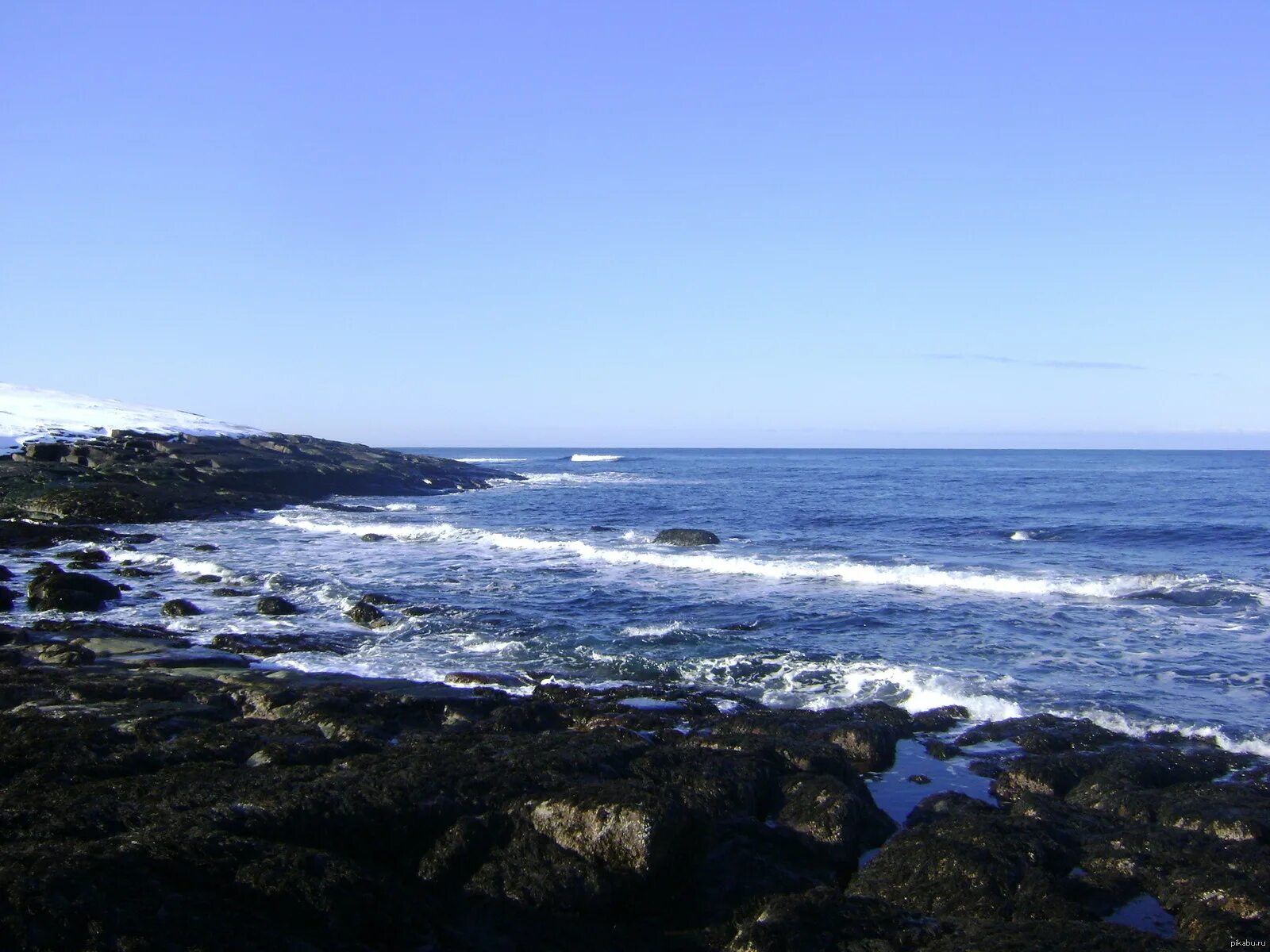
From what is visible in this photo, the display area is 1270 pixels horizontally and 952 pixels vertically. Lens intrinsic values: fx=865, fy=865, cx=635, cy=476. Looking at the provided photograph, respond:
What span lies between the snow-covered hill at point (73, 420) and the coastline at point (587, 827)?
53639 millimetres

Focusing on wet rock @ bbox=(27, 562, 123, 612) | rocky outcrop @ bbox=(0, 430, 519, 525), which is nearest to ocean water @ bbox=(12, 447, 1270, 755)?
wet rock @ bbox=(27, 562, 123, 612)

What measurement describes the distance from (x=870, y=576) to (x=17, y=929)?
23526mm

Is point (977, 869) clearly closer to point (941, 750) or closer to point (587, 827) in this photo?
point (587, 827)

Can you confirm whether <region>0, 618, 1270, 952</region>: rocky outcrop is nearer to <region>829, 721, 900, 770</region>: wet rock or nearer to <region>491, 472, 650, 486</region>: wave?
<region>829, 721, 900, 770</region>: wet rock

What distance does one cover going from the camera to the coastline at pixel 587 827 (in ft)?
20.4

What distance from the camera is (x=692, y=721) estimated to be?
12.4m

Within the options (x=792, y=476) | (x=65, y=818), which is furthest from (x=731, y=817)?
(x=792, y=476)

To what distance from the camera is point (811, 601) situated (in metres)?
22.4

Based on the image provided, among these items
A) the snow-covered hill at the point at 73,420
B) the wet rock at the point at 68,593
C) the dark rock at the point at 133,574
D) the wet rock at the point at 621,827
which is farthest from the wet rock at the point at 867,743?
the snow-covered hill at the point at 73,420

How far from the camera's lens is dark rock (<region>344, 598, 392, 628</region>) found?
19.1m

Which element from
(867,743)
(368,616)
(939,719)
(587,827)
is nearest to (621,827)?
(587,827)

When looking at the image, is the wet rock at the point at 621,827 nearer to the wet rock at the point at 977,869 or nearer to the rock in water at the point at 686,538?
the wet rock at the point at 977,869

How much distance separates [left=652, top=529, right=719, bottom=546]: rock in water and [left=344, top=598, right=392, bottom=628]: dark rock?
15.4 metres

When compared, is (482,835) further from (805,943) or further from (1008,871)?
(1008,871)
